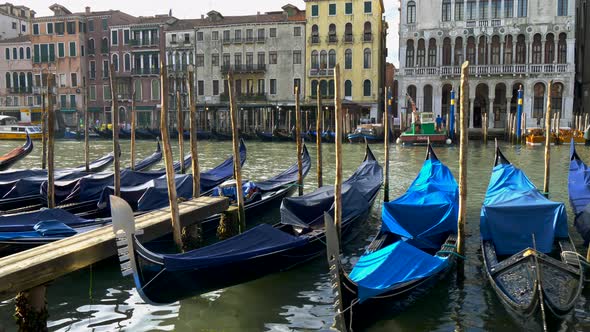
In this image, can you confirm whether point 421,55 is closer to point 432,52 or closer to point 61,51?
point 432,52

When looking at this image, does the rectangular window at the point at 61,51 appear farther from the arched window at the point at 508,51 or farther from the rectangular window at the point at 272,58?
the arched window at the point at 508,51

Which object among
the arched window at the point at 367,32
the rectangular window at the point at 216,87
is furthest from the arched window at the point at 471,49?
the rectangular window at the point at 216,87

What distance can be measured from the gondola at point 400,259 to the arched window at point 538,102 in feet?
63.7

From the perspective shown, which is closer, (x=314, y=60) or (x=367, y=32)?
(x=367, y=32)

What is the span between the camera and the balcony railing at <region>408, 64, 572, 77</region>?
23500mm

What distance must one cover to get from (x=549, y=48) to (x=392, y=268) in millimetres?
A: 22656

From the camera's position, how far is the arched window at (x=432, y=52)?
25.0 m

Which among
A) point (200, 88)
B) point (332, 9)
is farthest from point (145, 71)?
point (332, 9)

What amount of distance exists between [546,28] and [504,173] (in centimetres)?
1895

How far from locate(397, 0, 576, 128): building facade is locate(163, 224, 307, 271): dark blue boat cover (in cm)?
2092

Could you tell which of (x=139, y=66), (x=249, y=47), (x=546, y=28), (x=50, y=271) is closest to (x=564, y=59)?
(x=546, y=28)

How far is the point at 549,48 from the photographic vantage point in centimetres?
2388

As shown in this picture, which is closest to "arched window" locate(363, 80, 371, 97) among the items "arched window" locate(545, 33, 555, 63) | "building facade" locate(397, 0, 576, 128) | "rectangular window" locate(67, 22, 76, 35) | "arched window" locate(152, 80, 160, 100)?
"building facade" locate(397, 0, 576, 128)

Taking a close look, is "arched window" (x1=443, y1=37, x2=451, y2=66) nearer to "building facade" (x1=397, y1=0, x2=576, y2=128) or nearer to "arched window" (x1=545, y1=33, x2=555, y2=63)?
"building facade" (x1=397, y1=0, x2=576, y2=128)
